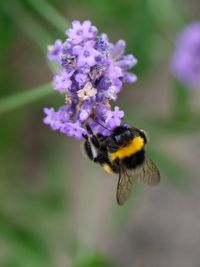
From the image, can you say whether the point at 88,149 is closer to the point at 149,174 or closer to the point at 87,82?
the point at 149,174

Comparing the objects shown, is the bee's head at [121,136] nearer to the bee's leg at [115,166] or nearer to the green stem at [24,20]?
the bee's leg at [115,166]

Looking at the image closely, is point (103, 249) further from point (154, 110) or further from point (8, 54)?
point (8, 54)

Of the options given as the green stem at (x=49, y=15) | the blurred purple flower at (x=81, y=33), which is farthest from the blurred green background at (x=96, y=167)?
the blurred purple flower at (x=81, y=33)

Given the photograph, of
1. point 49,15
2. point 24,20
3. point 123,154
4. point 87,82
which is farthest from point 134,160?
point 24,20

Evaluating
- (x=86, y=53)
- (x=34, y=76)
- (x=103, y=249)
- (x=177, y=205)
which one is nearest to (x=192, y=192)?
(x=177, y=205)

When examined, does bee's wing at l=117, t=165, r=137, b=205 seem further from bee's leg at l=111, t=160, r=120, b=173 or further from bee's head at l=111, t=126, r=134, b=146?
bee's head at l=111, t=126, r=134, b=146

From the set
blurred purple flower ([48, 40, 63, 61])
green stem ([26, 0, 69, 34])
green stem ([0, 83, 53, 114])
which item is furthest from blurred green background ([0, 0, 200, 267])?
blurred purple flower ([48, 40, 63, 61])
